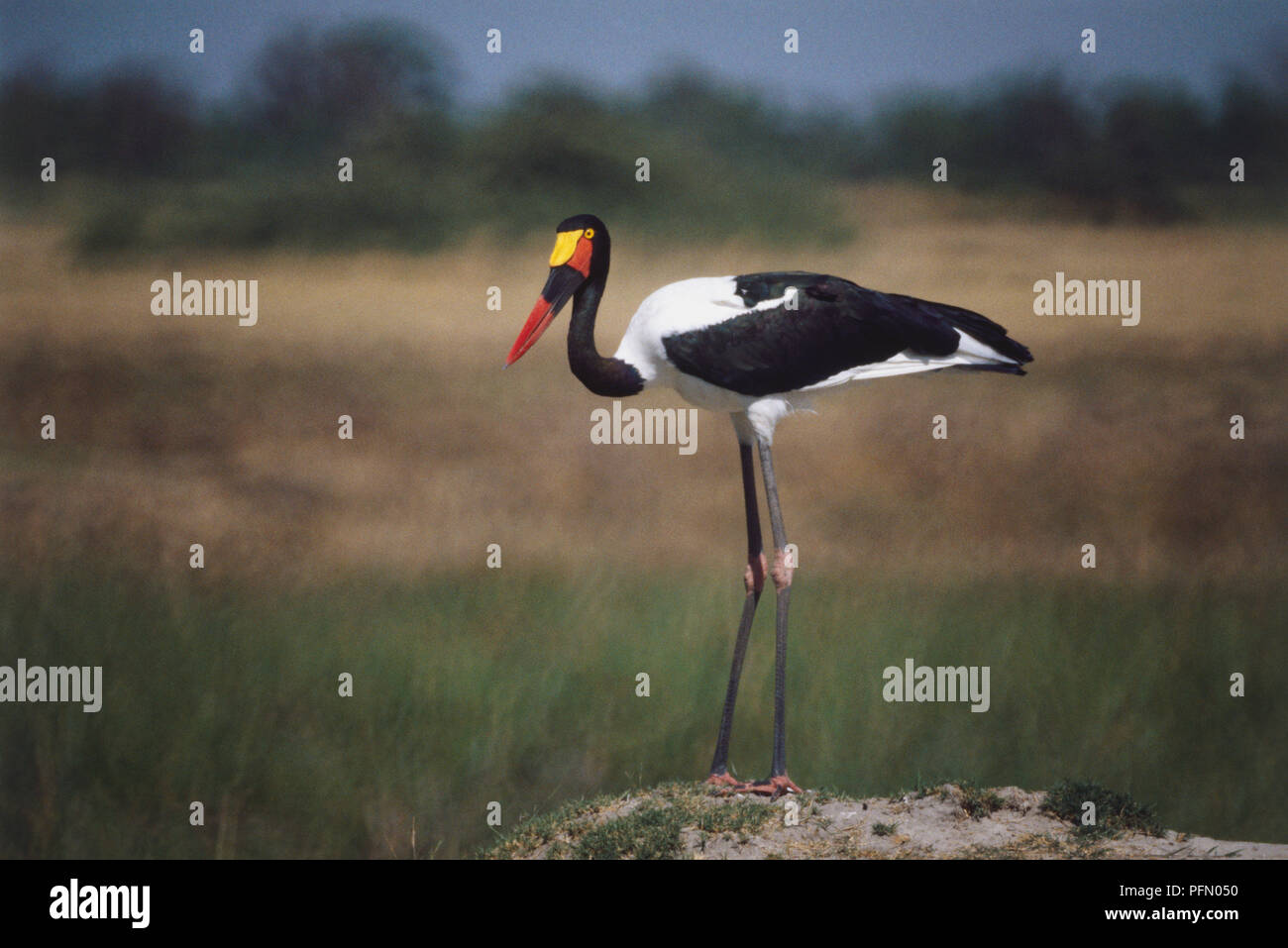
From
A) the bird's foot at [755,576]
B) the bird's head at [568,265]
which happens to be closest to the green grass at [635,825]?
the bird's foot at [755,576]

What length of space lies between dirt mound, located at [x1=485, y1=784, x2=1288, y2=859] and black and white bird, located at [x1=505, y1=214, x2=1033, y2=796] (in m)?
0.43

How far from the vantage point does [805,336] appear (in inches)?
291

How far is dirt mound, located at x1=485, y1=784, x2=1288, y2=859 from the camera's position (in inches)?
261

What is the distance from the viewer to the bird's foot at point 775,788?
723cm

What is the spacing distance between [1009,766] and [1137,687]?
1351 mm

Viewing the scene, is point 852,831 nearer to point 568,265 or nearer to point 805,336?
point 805,336

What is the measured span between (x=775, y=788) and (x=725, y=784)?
1.10 ft

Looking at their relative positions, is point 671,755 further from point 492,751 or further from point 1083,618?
point 1083,618

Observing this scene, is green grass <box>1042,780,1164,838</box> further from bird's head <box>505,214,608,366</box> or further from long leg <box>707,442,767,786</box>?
bird's head <box>505,214,608,366</box>

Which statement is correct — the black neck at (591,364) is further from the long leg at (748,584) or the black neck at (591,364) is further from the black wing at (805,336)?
the long leg at (748,584)

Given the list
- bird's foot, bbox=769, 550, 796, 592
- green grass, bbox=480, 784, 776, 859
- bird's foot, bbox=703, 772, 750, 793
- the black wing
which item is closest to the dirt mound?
green grass, bbox=480, 784, 776, 859

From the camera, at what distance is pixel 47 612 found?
9719mm

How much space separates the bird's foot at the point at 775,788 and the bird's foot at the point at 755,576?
42.0 inches

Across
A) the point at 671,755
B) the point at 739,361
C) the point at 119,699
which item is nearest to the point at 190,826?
the point at 119,699
